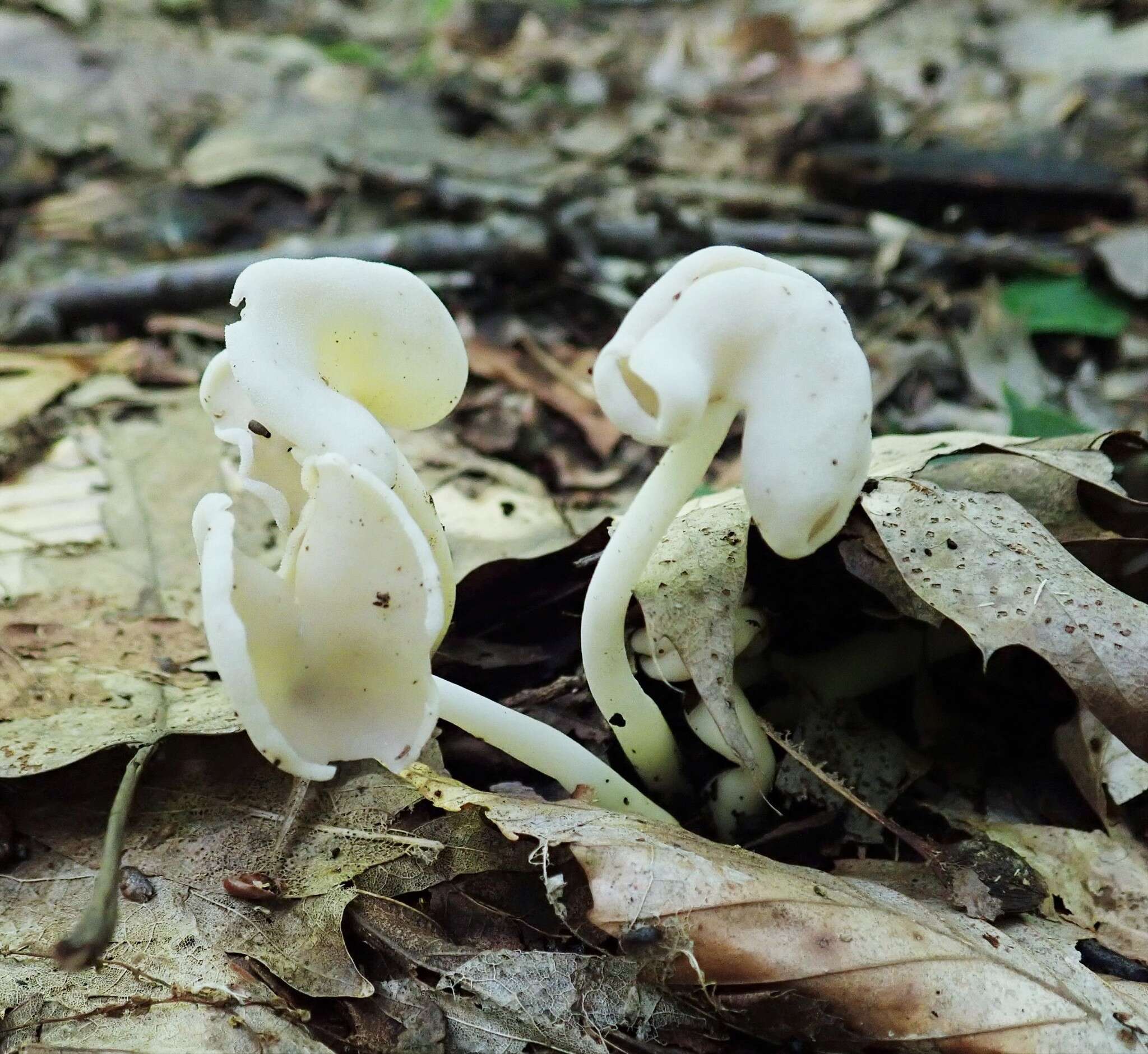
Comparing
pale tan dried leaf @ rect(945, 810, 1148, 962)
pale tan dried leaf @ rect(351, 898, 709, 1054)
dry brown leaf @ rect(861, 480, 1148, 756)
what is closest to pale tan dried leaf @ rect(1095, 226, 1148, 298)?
dry brown leaf @ rect(861, 480, 1148, 756)

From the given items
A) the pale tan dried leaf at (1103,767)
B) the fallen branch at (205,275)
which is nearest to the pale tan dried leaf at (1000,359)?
the fallen branch at (205,275)

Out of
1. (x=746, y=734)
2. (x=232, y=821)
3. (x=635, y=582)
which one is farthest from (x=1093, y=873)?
(x=232, y=821)

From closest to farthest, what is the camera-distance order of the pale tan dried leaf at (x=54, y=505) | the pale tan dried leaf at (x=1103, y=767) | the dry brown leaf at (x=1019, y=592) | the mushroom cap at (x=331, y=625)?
the mushroom cap at (x=331, y=625) → the dry brown leaf at (x=1019, y=592) → the pale tan dried leaf at (x=1103, y=767) → the pale tan dried leaf at (x=54, y=505)

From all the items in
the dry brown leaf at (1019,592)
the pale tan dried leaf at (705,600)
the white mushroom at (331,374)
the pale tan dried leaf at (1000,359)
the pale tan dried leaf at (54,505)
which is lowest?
the pale tan dried leaf at (54,505)

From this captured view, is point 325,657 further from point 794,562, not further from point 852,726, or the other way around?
point 852,726

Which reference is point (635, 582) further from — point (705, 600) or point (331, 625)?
point (331, 625)

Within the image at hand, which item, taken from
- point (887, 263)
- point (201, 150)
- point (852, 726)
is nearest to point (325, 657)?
point (852, 726)

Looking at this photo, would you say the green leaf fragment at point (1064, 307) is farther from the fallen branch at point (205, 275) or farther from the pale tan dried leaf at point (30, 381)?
the pale tan dried leaf at point (30, 381)
